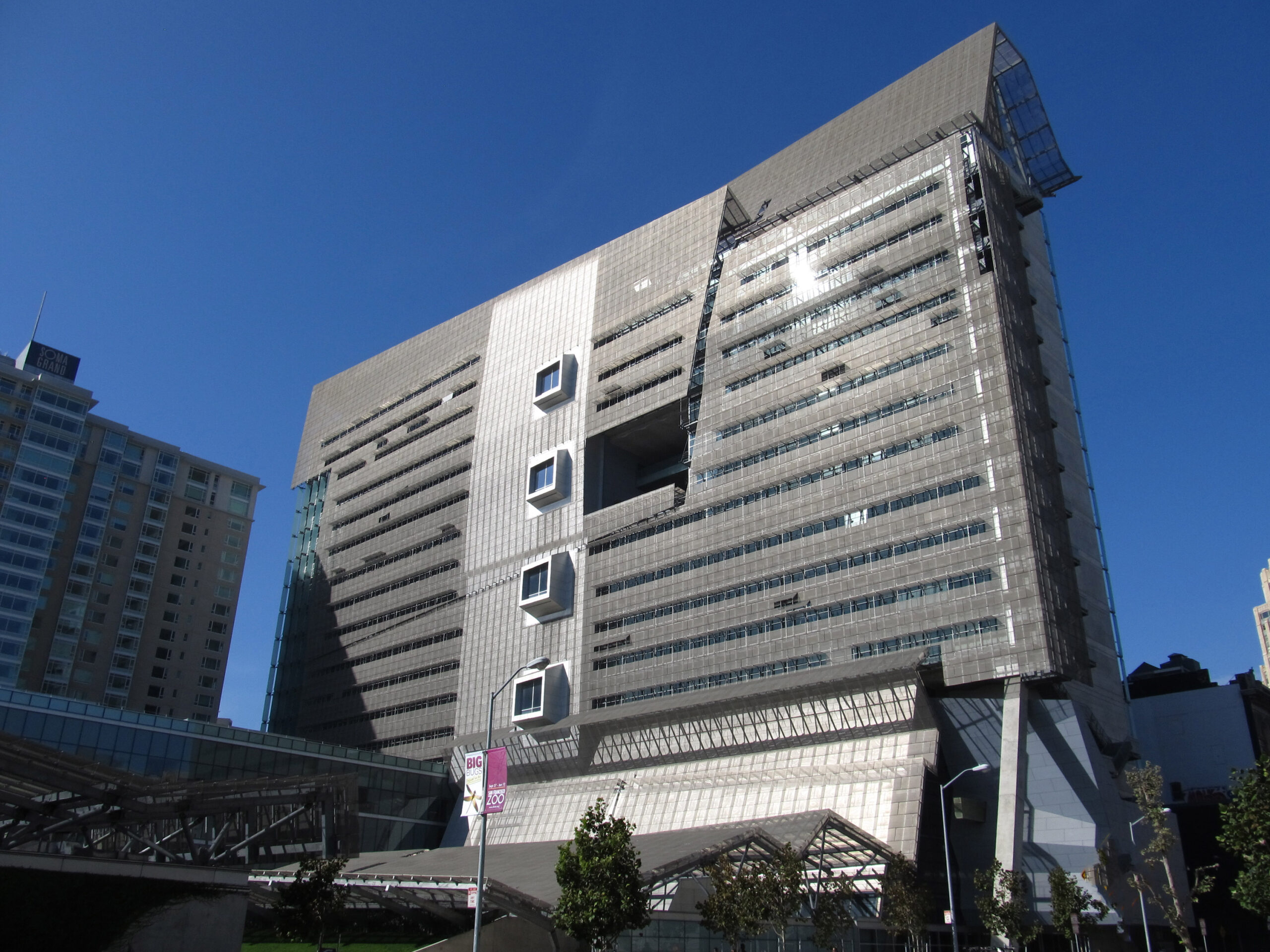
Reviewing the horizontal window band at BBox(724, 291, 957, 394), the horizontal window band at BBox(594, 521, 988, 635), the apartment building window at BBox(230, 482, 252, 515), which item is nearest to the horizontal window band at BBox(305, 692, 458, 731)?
the horizontal window band at BBox(594, 521, 988, 635)

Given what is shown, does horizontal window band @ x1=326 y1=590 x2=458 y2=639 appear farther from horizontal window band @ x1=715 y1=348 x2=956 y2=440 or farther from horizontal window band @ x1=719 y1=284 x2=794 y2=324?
horizontal window band @ x1=719 y1=284 x2=794 y2=324

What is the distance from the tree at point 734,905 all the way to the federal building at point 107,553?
9922 cm

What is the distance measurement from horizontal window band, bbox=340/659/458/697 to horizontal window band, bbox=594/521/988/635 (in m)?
23.5

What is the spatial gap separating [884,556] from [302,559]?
315ft

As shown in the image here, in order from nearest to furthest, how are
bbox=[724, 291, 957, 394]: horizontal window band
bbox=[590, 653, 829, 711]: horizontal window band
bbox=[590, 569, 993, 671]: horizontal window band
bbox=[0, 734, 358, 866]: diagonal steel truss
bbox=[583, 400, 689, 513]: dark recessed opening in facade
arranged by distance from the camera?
1. bbox=[0, 734, 358, 866]: diagonal steel truss
2. bbox=[590, 569, 993, 671]: horizontal window band
3. bbox=[590, 653, 829, 711]: horizontal window band
4. bbox=[724, 291, 957, 394]: horizontal window band
5. bbox=[583, 400, 689, 513]: dark recessed opening in facade

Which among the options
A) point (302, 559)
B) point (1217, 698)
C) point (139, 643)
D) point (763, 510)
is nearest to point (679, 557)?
point (763, 510)

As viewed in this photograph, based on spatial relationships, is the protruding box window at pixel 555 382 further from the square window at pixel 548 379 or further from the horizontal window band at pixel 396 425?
the horizontal window band at pixel 396 425

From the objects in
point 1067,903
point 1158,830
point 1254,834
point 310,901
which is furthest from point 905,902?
point 310,901

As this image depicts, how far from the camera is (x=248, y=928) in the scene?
207 feet

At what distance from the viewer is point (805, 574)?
82312mm

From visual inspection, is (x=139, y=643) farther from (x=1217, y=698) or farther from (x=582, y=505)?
(x=1217, y=698)

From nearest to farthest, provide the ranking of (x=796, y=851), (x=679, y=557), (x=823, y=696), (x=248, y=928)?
(x=796, y=851) → (x=248, y=928) → (x=823, y=696) → (x=679, y=557)

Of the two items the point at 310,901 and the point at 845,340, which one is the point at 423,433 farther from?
the point at 310,901

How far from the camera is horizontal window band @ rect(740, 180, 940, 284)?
88.4 metres
